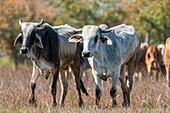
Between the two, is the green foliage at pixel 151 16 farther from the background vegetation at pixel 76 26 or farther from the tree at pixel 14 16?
the tree at pixel 14 16

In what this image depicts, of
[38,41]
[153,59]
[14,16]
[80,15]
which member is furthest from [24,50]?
[14,16]

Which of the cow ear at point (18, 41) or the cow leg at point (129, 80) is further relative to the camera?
the cow leg at point (129, 80)

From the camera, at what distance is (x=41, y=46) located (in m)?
13.5

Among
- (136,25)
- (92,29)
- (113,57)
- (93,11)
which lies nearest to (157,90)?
(113,57)

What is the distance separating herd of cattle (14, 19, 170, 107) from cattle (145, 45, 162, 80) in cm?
1155

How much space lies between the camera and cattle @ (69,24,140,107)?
12859 mm

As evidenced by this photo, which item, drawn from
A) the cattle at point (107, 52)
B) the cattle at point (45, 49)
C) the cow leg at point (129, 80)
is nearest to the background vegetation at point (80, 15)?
the cow leg at point (129, 80)

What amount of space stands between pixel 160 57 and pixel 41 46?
14593 millimetres

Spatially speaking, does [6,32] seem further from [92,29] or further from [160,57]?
[92,29]

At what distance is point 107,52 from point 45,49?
1434 mm

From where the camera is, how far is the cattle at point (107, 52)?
12.9 m

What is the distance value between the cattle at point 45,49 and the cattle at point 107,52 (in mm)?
770

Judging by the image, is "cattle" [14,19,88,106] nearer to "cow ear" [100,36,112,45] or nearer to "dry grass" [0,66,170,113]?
"dry grass" [0,66,170,113]

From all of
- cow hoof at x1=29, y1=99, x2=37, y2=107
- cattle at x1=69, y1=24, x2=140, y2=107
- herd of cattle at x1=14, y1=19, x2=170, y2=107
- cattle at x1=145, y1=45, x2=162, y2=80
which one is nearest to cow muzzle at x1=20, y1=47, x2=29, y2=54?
herd of cattle at x1=14, y1=19, x2=170, y2=107
